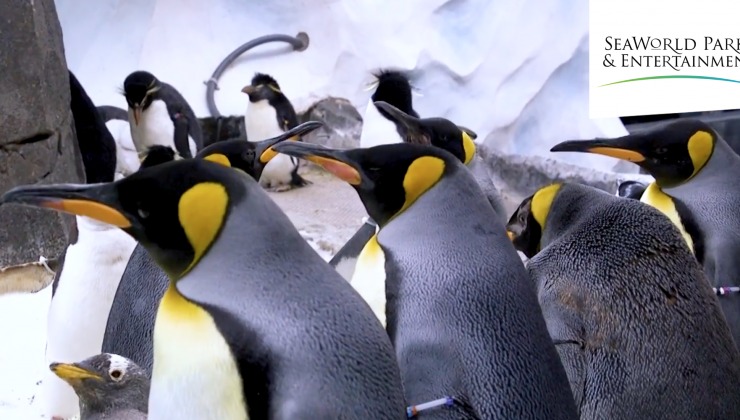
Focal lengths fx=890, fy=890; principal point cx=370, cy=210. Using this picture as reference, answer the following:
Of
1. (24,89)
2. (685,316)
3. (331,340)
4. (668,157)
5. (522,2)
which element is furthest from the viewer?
(522,2)

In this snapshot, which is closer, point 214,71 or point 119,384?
point 119,384

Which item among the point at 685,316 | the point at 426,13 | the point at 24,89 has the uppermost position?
the point at 426,13

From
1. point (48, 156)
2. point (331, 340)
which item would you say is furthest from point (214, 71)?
point (331, 340)

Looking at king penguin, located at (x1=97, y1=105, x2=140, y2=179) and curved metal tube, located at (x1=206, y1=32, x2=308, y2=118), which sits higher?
curved metal tube, located at (x1=206, y1=32, x2=308, y2=118)

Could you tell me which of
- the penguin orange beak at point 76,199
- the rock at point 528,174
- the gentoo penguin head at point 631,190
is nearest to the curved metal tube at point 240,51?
the rock at point 528,174

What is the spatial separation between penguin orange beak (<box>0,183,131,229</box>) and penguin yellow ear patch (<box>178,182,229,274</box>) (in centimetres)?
7

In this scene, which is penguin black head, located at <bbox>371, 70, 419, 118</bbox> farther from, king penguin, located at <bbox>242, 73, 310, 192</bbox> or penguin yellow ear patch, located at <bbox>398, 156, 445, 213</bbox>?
penguin yellow ear patch, located at <bbox>398, 156, 445, 213</bbox>

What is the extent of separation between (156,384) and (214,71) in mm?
5015

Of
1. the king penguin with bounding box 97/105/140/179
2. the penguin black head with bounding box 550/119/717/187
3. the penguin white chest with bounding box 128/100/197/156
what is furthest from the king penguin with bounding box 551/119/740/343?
the king penguin with bounding box 97/105/140/179

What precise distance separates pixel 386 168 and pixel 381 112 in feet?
6.81

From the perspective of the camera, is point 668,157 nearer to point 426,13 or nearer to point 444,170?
point 444,170

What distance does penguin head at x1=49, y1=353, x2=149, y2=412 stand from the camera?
4.75 feet

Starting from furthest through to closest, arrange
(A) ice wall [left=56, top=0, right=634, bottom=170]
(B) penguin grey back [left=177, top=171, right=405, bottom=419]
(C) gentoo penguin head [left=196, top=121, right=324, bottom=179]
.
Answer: (A) ice wall [left=56, top=0, right=634, bottom=170] < (C) gentoo penguin head [left=196, top=121, right=324, bottom=179] < (B) penguin grey back [left=177, top=171, right=405, bottom=419]

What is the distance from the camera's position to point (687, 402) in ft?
4.68
